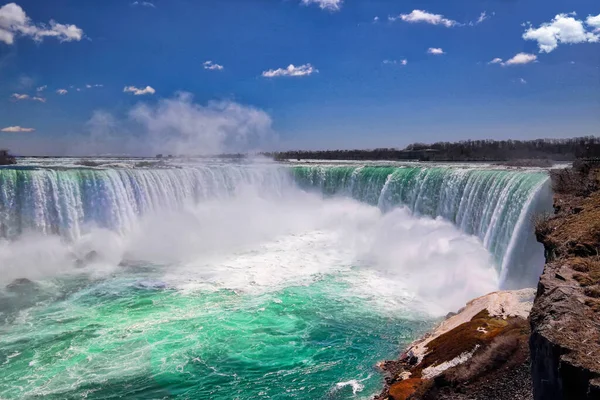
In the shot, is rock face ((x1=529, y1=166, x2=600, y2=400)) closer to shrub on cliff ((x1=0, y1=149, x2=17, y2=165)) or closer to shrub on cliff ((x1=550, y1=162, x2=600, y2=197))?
shrub on cliff ((x1=550, y1=162, x2=600, y2=197))

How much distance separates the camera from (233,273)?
1661cm

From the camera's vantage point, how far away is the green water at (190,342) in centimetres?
868

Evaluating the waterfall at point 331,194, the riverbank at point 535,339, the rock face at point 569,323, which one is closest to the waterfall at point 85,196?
the waterfall at point 331,194

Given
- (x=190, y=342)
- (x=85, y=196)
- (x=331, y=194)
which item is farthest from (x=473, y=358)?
(x=331, y=194)

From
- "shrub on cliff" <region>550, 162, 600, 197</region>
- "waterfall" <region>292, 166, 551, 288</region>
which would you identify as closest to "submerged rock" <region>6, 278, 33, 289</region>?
"waterfall" <region>292, 166, 551, 288</region>

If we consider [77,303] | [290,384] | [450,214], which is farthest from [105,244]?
[450,214]

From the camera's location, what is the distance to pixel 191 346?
1044cm

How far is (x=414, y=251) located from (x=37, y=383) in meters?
13.8

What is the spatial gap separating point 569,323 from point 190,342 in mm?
8486

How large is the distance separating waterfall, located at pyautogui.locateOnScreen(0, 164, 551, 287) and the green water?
15.9 ft

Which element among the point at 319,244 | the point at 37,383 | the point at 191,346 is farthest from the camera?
the point at 319,244

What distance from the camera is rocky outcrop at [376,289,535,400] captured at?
19.7ft

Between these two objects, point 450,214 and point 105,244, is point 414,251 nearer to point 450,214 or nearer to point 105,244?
point 450,214

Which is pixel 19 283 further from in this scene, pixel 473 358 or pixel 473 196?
pixel 473 196
